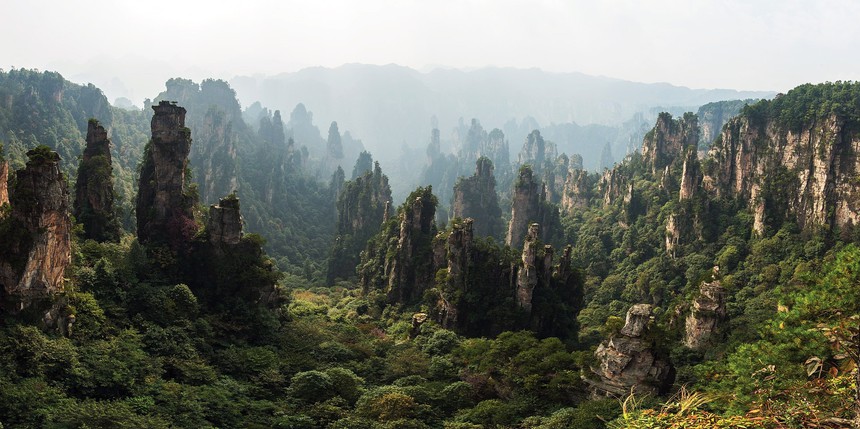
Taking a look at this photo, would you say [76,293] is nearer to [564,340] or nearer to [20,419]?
[20,419]

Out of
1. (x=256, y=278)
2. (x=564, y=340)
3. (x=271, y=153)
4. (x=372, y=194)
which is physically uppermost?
(x=271, y=153)

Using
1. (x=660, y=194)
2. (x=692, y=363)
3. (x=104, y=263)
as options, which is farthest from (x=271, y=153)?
(x=692, y=363)

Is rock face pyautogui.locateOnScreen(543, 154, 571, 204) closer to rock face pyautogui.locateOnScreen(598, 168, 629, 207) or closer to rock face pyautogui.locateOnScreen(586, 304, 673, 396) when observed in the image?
rock face pyautogui.locateOnScreen(598, 168, 629, 207)

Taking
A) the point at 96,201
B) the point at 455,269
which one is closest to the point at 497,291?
the point at 455,269

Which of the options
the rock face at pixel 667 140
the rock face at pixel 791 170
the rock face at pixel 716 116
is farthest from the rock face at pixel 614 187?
the rock face at pixel 716 116

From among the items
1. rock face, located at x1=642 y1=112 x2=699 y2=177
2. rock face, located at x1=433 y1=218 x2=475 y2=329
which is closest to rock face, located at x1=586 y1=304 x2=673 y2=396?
rock face, located at x1=433 y1=218 x2=475 y2=329

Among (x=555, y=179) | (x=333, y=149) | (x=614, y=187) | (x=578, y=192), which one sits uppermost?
(x=333, y=149)

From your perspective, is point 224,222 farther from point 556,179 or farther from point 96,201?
point 556,179
